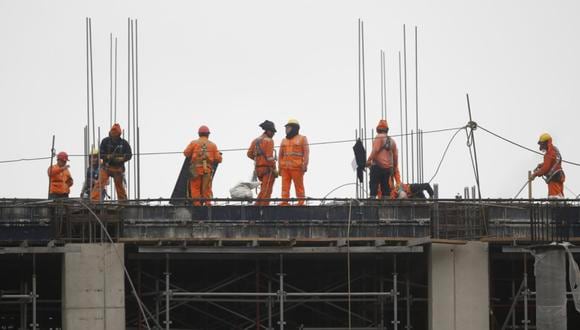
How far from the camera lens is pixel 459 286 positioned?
3391cm

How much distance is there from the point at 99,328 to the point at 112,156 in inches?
182

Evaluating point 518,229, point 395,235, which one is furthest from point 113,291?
point 518,229

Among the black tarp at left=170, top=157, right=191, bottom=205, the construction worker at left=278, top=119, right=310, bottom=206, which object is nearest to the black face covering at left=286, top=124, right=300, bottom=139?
the construction worker at left=278, top=119, right=310, bottom=206

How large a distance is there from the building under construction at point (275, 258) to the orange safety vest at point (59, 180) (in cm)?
265

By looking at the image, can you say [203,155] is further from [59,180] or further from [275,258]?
[59,180]

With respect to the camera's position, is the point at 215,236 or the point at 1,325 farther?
the point at 1,325

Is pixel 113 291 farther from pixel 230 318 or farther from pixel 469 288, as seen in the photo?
pixel 469 288

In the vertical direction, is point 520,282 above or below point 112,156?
below

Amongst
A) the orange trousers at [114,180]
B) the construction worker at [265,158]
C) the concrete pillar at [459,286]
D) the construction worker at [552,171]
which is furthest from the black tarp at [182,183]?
the construction worker at [552,171]

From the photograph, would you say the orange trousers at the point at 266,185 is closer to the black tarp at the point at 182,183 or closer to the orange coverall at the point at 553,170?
the black tarp at the point at 182,183

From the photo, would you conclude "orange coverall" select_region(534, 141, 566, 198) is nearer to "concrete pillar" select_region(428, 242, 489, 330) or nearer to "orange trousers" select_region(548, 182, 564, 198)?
"orange trousers" select_region(548, 182, 564, 198)

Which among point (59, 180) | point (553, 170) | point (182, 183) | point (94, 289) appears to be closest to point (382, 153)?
point (553, 170)

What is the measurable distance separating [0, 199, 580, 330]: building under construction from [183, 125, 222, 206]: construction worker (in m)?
1.55

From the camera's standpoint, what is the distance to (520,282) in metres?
35.9
